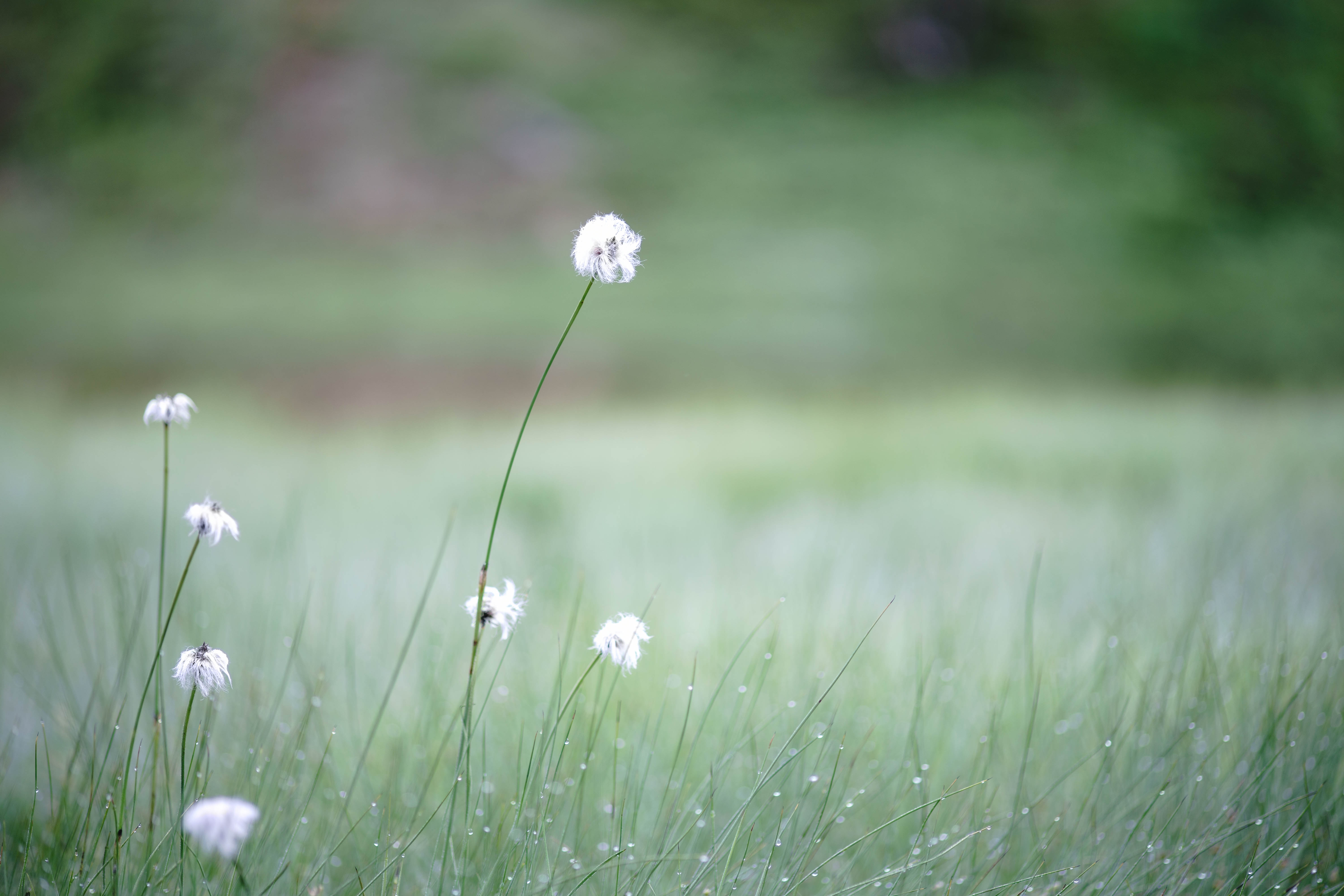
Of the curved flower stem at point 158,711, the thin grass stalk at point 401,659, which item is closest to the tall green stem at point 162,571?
the curved flower stem at point 158,711

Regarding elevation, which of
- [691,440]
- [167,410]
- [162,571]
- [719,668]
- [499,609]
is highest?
[691,440]

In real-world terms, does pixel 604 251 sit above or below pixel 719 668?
above

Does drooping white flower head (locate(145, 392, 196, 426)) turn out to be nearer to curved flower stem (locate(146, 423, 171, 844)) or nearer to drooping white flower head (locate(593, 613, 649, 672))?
curved flower stem (locate(146, 423, 171, 844))

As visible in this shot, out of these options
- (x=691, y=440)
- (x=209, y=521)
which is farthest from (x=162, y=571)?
(x=691, y=440)

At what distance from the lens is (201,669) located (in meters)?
0.54

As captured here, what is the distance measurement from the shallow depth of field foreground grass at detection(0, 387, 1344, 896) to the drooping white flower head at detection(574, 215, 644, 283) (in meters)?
0.33

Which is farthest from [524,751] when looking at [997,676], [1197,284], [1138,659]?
[1197,284]

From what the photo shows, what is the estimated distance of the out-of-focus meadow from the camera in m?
0.85

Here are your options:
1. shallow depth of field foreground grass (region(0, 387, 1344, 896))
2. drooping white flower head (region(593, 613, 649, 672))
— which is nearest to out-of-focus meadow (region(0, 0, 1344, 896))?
shallow depth of field foreground grass (region(0, 387, 1344, 896))

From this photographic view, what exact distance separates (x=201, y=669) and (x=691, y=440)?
2149 millimetres

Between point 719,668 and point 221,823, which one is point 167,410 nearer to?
point 221,823

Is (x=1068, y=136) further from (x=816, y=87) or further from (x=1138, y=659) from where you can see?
(x=1138, y=659)

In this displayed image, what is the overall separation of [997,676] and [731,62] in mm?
4726

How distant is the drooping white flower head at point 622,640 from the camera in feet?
1.82
